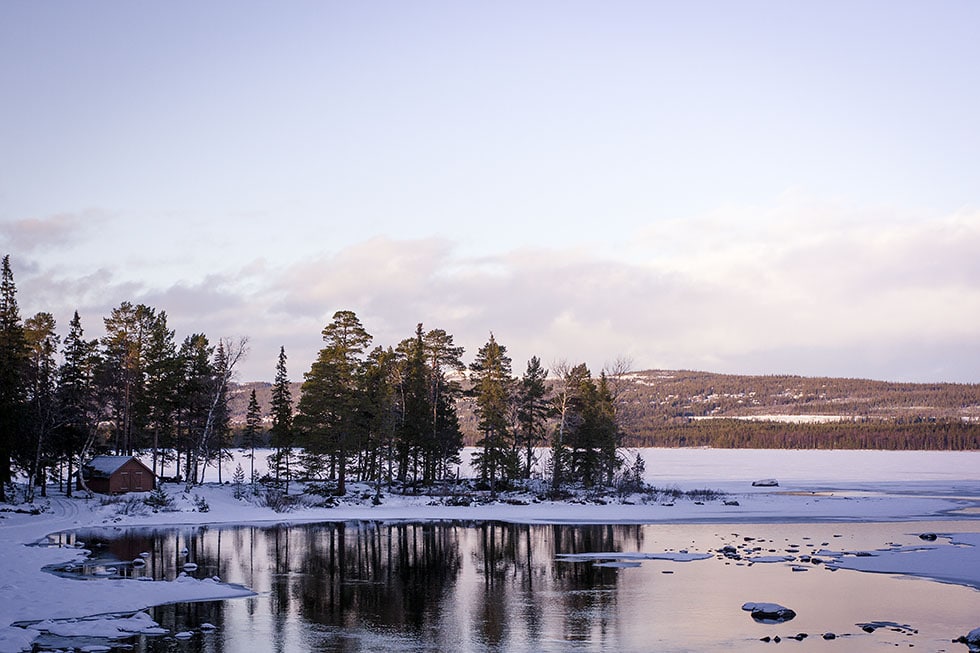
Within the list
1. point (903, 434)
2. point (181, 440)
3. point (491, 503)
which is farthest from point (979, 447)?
point (181, 440)

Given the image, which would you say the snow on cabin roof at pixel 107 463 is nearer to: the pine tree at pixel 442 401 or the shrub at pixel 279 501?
the shrub at pixel 279 501

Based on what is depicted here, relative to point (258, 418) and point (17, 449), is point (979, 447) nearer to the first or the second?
point (258, 418)

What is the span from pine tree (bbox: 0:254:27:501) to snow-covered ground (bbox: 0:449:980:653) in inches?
175

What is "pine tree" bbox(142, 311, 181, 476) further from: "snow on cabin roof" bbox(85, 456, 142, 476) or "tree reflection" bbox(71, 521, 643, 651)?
"tree reflection" bbox(71, 521, 643, 651)

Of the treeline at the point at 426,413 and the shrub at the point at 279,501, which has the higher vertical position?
the treeline at the point at 426,413

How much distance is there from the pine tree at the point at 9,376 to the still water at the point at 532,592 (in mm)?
11336

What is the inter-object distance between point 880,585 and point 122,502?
47.4 m

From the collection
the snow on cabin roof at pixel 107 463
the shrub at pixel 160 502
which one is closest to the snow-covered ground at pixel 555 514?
the shrub at pixel 160 502

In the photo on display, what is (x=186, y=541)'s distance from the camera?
43125mm

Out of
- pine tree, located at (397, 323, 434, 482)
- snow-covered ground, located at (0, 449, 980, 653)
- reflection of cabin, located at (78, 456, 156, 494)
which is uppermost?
pine tree, located at (397, 323, 434, 482)

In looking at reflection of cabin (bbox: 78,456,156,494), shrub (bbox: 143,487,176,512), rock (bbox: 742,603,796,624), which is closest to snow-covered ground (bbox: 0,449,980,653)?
shrub (bbox: 143,487,176,512)

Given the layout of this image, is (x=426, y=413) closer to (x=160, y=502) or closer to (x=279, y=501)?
(x=279, y=501)

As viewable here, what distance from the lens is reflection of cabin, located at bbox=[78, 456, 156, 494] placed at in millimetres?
63688

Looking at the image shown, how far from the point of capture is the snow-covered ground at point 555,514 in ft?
85.2
